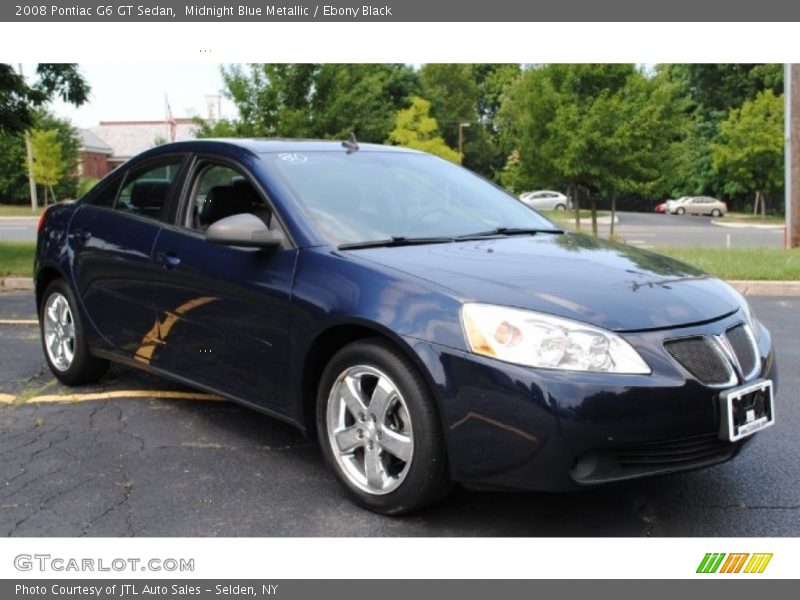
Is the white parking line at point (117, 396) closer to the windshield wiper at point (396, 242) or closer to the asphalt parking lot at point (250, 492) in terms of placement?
the asphalt parking lot at point (250, 492)

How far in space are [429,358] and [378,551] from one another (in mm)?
734

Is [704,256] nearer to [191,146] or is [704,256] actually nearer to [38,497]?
[191,146]

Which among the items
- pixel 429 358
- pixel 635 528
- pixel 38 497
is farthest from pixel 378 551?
pixel 38 497

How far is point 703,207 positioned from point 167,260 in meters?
53.6

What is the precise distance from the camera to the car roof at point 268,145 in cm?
441

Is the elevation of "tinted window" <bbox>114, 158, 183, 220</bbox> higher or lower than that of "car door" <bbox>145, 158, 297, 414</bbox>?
higher

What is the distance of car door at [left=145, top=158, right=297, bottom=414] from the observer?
3.79m

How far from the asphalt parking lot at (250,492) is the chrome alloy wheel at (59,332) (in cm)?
53

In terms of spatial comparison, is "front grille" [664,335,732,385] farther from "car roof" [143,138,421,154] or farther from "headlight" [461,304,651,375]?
"car roof" [143,138,421,154]

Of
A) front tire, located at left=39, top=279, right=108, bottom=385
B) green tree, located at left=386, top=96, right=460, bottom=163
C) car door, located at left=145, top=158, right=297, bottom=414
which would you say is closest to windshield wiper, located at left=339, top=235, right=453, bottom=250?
car door, located at left=145, top=158, right=297, bottom=414

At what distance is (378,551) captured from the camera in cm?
311

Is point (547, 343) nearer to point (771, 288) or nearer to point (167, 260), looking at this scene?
point (167, 260)

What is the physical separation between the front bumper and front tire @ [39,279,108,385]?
303cm

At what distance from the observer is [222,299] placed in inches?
159
